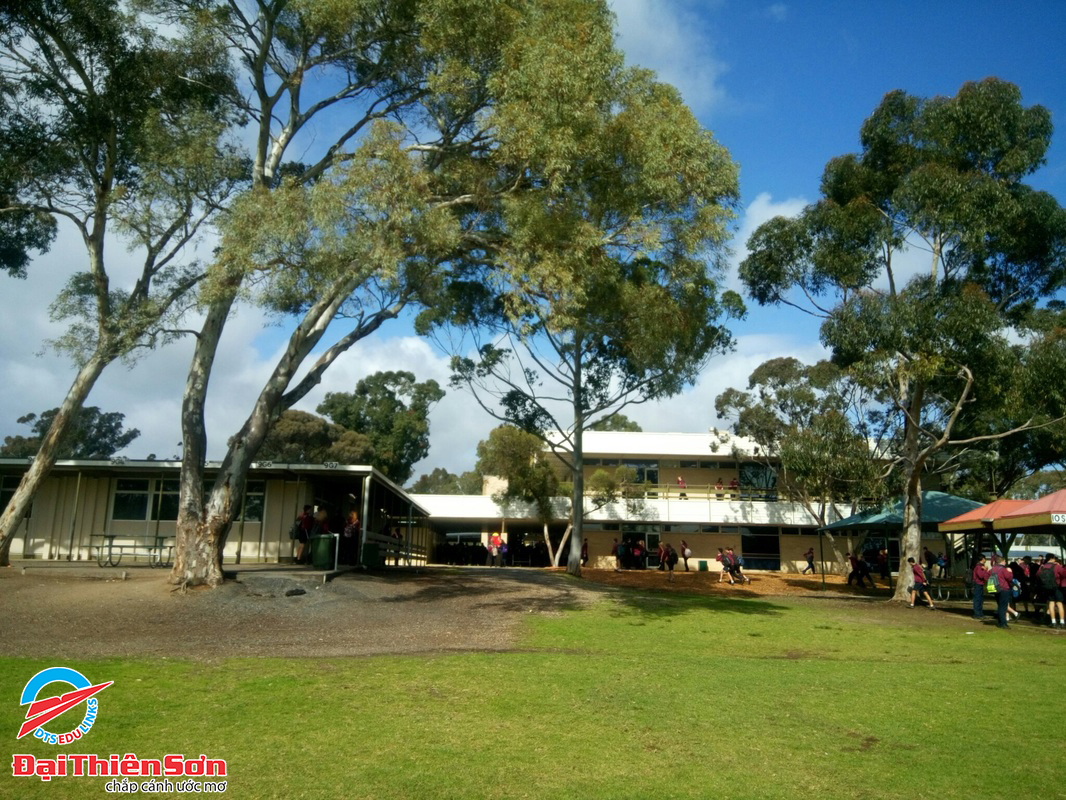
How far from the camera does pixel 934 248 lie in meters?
21.9

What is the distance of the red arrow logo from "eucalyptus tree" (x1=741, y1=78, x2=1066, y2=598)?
17.8 metres

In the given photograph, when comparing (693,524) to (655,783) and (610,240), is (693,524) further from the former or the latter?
(655,783)

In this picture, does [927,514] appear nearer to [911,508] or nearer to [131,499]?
[911,508]

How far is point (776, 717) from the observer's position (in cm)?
809

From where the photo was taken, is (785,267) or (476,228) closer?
(476,228)

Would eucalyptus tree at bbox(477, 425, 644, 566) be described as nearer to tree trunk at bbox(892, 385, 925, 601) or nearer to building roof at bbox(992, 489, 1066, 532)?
tree trunk at bbox(892, 385, 925, 601)

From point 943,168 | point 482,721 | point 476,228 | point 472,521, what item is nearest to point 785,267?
point 943,168

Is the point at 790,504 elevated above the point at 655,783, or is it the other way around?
the point at 790,504

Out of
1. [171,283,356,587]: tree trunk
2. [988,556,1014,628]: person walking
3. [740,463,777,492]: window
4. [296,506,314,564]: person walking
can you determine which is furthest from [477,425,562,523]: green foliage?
[988,556,1014,628]: person walking

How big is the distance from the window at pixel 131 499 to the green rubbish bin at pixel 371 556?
7404mm

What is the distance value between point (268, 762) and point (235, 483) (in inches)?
406

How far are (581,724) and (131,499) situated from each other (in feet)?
68.8

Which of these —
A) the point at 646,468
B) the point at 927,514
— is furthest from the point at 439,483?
the point at 927,514

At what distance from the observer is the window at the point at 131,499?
958 inches
